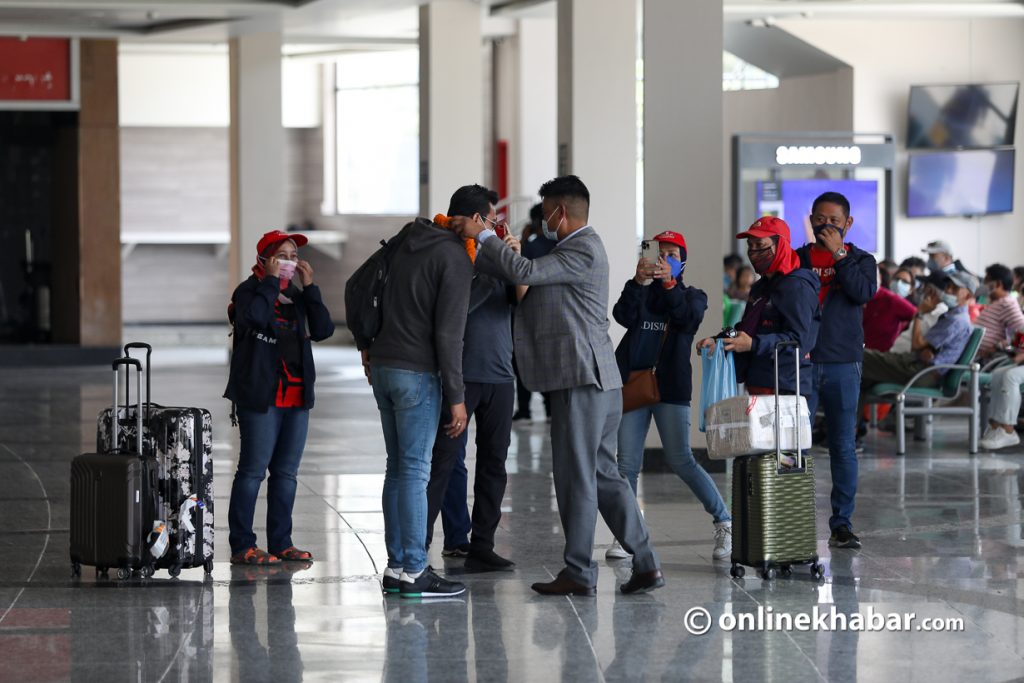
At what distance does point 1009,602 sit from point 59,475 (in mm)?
5877

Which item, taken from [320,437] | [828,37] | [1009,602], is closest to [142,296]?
[828,37]

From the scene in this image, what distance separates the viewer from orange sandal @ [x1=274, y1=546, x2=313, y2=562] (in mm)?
6734

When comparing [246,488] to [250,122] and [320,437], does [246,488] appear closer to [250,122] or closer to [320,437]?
[320,437]

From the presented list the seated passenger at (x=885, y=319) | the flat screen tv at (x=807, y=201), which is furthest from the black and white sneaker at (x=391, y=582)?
the flat screen tv at (x=807, y=201)

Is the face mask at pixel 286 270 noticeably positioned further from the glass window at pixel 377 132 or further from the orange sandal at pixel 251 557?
the glass window at pixel 377 132

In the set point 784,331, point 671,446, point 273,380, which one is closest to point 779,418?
point 784,331

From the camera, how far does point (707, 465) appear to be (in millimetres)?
9875

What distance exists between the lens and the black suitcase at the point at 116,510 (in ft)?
20.2

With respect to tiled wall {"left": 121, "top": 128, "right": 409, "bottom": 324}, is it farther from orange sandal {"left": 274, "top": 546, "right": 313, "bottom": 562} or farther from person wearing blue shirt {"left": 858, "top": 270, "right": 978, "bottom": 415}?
orange sandal {"left": 274, "top": 546, "right": 313, "bottom": 562}

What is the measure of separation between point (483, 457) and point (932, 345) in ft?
18.6

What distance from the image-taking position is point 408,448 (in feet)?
19.2

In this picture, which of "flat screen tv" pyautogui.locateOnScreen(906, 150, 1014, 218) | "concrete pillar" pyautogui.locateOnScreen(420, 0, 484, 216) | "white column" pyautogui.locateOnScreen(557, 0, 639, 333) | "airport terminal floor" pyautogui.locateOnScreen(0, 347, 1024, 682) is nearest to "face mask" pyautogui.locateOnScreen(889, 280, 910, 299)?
"white column" pyautogui.locateOnScreen(557, 0, 639, 333)

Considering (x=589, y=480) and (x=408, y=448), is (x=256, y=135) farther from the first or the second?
(x=589, y=480)

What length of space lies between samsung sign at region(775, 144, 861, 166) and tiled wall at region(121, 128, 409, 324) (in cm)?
1167
